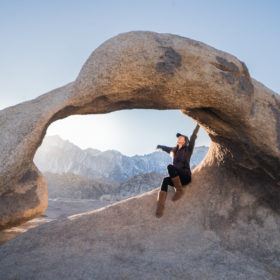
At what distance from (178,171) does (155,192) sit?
971mm

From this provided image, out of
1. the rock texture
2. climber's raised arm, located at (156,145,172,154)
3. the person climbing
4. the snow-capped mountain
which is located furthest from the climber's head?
the snow-capped mountain

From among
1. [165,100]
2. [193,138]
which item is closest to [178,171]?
[193,138]

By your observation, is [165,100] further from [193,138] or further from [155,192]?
[155,192]

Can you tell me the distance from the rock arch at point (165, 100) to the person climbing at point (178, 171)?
84 cm

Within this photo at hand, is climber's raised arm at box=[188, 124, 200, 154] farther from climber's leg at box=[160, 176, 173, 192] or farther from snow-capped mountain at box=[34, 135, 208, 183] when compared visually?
snow-capped mountain at box=[34, 135, 208, 183]

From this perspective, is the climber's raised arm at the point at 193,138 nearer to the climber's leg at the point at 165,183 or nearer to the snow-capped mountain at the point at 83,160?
the climber's leg at the point at 165,183

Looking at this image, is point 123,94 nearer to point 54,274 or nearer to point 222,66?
A: point 222,66

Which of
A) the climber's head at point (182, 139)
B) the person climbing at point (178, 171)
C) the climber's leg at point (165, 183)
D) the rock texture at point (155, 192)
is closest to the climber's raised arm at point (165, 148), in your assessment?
the person climbing at point (178, 171)

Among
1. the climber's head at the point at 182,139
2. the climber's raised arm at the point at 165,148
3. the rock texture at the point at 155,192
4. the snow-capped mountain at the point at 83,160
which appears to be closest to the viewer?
the rock texture at the point at 155,192

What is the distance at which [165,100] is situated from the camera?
8.47m

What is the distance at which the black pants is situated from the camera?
9750mm

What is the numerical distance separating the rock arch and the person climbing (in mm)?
840

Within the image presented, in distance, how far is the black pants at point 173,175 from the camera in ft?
32.0

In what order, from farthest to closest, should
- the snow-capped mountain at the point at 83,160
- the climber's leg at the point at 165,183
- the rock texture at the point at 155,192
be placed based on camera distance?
1. the snow-capped mountain at the point at 83,160
2. the climber's leg at the point at 165,183
3. the rock texture at the point at 155,192
